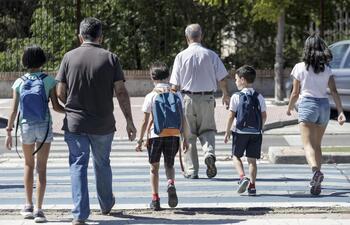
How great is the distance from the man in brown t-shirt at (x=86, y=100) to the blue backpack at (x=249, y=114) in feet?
5.85

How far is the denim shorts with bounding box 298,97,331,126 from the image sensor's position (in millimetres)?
9484

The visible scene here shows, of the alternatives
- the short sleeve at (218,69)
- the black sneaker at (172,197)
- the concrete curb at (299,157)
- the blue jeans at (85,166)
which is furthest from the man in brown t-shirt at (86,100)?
the concrete curb at (299,157)

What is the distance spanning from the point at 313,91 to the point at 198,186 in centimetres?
178

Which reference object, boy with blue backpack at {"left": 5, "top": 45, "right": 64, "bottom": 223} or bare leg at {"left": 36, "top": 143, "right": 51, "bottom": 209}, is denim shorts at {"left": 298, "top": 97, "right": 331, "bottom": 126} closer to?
boy with blue backpack at {"left": 5, "top": 45, "right": 64, "bottom": 223}

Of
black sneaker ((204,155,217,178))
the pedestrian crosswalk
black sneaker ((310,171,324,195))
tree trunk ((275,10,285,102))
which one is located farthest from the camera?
tree trunk ((275,10,285,102))

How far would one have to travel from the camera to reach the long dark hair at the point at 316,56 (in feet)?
30.9

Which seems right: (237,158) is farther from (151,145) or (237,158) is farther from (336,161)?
(336,161)

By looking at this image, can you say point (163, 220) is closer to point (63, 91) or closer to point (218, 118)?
point (63, 91)

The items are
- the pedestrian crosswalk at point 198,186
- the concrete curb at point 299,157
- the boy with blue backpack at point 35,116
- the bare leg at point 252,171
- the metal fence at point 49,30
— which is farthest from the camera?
the metal fence at point 49,30

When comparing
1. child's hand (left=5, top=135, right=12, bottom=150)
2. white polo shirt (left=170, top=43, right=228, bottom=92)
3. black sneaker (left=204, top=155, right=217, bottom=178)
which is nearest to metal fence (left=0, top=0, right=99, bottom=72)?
white polo shirt (left=170, top=43, right=228, bottom=92)

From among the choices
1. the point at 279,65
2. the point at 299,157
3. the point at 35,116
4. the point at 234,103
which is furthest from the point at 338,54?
the point at 35,116

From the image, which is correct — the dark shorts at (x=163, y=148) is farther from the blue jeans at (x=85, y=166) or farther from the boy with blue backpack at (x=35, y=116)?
the boy with blue backpack at (x=35, y=116)

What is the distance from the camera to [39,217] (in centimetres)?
803

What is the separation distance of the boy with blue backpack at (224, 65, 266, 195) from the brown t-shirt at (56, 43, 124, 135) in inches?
77.1
